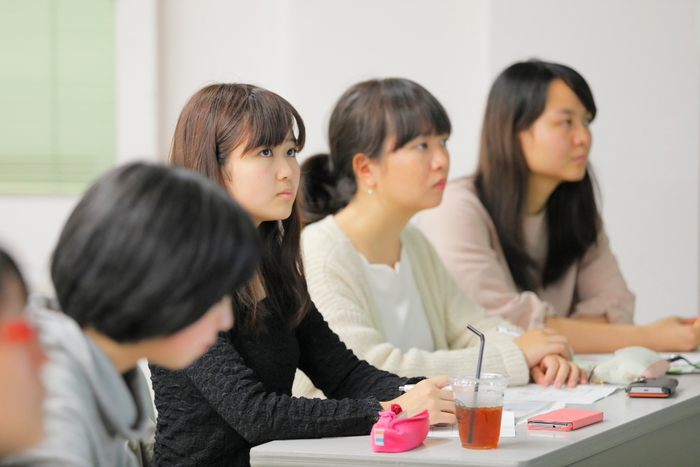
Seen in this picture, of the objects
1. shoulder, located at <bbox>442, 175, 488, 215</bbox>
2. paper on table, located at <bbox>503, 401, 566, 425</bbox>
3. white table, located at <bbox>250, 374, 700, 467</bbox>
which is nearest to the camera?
white table, located at <bbox>250, 374, 700, 467</bbox>

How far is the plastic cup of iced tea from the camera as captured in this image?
1168mm

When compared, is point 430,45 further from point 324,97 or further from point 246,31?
point 246,31

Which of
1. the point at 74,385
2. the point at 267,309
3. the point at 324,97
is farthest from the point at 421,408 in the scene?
the point at 324,97

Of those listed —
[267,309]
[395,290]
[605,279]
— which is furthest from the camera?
[605,279]

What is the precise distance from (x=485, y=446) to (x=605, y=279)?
1552mm

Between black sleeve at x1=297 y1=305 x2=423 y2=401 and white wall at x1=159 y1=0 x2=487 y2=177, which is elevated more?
white wall at x1=159 y1=0 x2=487 y2=177

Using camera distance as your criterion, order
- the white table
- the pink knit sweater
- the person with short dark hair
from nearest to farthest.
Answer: the person with short dark hair → the white table → the pink knit sweater

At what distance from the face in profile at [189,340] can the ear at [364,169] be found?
1.44 metres

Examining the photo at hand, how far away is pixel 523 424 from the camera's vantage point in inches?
52.9

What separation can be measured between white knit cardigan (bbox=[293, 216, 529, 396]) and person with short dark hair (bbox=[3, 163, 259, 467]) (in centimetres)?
107

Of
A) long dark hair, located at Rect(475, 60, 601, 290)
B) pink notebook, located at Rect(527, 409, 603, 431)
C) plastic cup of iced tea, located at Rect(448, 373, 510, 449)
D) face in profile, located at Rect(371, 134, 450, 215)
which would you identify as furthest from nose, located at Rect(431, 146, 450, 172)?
plastic cup of iced tea, located at Rect(448, 373, 510, 449)

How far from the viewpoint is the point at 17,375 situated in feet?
1.83

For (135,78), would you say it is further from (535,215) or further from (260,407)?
(260,407)

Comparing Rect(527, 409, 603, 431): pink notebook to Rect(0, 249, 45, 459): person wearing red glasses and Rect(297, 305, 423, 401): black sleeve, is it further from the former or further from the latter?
Rect(0, 249, 45, 459): person wearing red glasses
